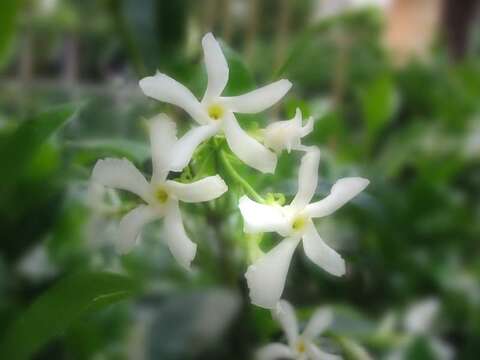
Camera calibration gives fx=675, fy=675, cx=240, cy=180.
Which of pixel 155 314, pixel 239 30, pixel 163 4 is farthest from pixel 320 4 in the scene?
pixel 155 314

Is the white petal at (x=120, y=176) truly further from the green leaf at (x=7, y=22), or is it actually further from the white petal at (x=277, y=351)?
the green leaf at (x=7, y=22)

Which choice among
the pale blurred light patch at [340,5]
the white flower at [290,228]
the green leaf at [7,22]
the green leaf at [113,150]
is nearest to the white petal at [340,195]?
the white flower at [290,228]

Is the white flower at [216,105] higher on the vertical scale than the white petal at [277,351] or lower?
higher

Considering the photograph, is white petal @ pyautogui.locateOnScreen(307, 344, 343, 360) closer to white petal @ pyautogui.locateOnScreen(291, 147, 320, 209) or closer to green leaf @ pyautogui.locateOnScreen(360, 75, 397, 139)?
white petal @ pyautogui.locateOnScreen(291, 147, 320, 209)

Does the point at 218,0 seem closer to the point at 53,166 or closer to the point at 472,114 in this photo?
the point at 472,114

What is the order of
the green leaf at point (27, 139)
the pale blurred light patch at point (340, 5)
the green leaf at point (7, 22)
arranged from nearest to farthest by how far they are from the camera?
the green leaf at point (27, 139) < the green leaf at point (7, 22) < the pale blurred light patch at point (340, 5)

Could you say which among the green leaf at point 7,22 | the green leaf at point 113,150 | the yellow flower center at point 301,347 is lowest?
the yellow flower center at point 301,347

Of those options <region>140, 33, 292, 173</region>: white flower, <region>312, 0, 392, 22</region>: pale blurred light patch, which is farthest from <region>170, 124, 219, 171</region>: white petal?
<region>312, 0, 392, 22</region>: pale blurred light patch

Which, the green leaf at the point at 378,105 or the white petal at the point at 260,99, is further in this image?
the green leaf at the point at 378,105

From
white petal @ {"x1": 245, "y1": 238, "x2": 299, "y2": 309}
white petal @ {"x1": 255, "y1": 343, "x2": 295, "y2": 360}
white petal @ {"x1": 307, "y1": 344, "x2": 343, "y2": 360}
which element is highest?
white petal @ {"x1": 245, "y1": 238, "x2": 299, "y2": 309}
